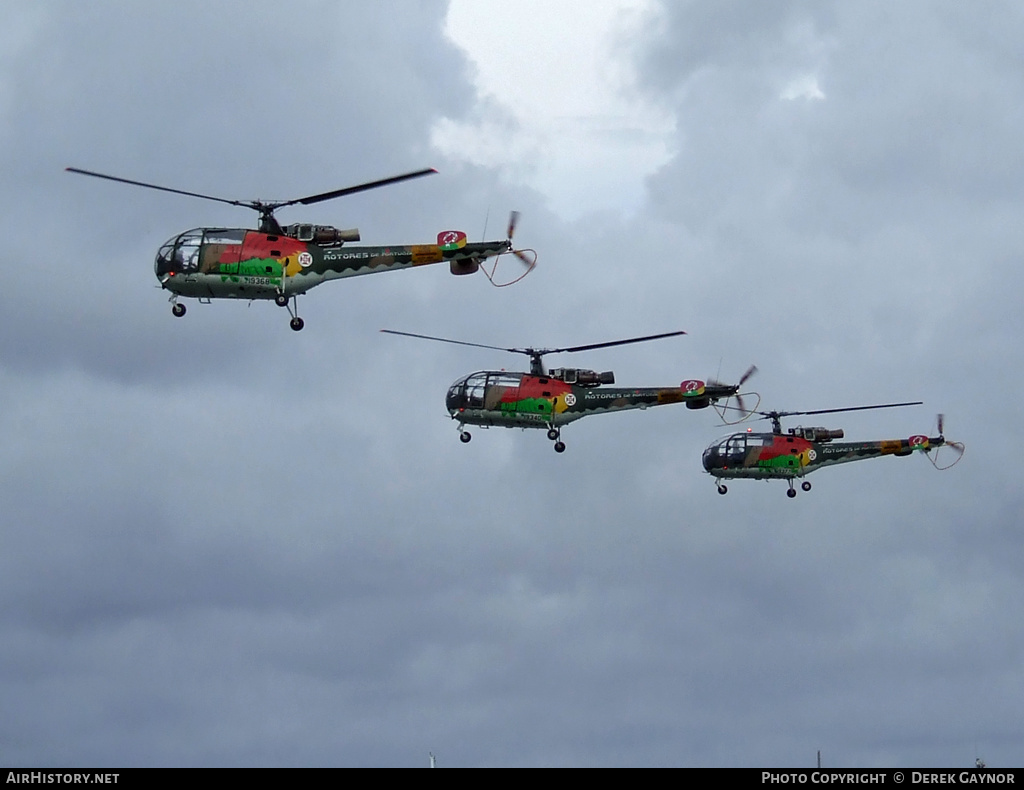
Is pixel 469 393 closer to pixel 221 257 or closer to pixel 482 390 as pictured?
pixel 482 390

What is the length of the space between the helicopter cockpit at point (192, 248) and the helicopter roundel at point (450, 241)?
11.3 m

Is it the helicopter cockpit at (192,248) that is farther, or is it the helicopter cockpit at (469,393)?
the helicopter cockpit at (469,393)

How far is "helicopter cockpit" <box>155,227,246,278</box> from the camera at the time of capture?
325 ft

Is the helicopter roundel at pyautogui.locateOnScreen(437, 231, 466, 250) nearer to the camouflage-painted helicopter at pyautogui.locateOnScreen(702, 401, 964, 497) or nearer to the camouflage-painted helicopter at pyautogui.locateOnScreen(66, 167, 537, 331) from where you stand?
the camouflage-painted helicopter at pyautogui.locateOnScreen(66, 167, 537, 331)

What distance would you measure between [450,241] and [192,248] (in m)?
14.5

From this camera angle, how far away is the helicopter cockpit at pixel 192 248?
9906 cm

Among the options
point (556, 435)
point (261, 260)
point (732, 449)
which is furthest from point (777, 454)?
point (261, 260)

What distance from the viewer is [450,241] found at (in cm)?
10388

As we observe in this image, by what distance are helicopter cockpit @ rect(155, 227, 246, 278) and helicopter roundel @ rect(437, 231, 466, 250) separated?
11.3 meters

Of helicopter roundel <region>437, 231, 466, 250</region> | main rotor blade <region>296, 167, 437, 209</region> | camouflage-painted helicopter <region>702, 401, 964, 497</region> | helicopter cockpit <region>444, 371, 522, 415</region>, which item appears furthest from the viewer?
camouflage-painted helicopter <region>702, 401, 964, 497</region>

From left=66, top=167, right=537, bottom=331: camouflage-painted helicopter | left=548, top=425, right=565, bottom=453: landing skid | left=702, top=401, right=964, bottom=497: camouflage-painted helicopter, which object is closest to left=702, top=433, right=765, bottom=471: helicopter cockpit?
left=702, top=401, right=964, bottom=497: camouflage-painted helicopter

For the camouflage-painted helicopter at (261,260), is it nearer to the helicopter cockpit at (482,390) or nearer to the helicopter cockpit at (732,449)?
the helicopter cockpit at (482,390)

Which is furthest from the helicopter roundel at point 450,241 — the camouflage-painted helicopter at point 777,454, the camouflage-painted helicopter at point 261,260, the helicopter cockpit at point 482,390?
the camouflage-painted helicopter at point 777,454
